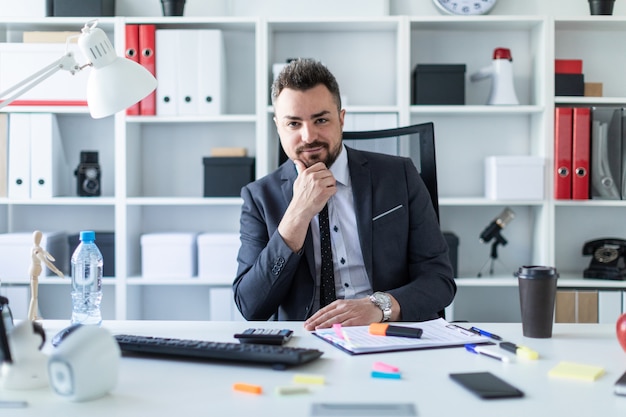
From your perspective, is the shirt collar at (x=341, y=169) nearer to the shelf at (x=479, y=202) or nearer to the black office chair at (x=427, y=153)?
the black office chair at (x=427, y=153)

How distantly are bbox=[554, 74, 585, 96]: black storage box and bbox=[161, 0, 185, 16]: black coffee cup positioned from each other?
174 cm

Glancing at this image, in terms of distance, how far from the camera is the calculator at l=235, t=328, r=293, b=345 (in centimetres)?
125

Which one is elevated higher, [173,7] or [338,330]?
[173,7]

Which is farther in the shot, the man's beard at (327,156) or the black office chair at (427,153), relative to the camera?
the black office chair at (427,153)

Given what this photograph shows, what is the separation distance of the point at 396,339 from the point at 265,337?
25cm

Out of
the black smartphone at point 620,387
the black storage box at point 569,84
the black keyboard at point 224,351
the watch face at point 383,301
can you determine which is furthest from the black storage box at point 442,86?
the black smartphone at point 620,387

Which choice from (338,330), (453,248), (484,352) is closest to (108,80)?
(338,330)

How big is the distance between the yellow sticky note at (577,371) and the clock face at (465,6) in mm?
2342

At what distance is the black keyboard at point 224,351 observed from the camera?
3.60ft

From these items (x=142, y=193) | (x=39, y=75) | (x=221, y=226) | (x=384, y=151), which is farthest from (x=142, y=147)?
(x=39, y=75)

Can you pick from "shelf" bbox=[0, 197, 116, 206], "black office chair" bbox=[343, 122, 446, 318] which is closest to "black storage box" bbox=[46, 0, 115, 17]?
"shelf" bbox=[0, 197, 116, 206]

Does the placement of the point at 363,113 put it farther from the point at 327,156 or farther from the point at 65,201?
the point at 65,201

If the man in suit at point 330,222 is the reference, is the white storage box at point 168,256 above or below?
below

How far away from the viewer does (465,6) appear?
313 centimetres
